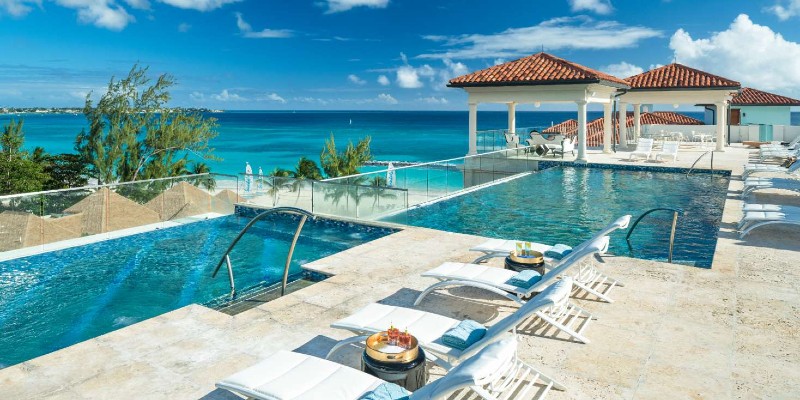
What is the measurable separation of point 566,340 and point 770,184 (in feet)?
34.6

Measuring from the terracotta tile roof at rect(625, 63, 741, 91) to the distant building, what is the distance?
13656 millimetres

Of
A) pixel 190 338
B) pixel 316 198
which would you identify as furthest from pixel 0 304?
pixel 316 198

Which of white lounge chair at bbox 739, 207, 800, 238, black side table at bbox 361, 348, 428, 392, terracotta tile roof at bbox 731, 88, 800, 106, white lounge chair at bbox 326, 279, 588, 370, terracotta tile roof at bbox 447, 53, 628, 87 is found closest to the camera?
black side table at bbox 361, 348, 428, 392

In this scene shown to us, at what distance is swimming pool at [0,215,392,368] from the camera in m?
7.71

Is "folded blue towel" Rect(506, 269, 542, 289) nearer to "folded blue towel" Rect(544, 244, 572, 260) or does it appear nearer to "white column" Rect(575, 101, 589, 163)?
"folded blue towel" Rect(544, 244, 572, 260)

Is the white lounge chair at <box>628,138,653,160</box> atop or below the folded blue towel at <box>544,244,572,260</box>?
atop

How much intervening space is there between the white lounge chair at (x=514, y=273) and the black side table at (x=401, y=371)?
1815 millimetres

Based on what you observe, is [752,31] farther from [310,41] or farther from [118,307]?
[310,41]

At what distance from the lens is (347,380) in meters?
4.01

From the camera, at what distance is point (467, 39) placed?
10300cm

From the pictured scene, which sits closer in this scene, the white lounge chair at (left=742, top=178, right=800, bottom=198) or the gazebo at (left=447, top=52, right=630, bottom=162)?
the white lounge chair at (left=742, top=178, right=800, bottom=198)

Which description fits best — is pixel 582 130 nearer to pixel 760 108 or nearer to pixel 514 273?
pixel 514 273

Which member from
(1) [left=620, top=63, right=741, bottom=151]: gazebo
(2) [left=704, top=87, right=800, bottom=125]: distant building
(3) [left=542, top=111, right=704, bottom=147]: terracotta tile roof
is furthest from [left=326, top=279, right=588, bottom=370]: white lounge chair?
(2) [left=704, top=87, right=800, bottom=125]: distant building

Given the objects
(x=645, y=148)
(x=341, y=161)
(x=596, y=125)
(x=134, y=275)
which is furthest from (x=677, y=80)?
(x=134, y=275)
